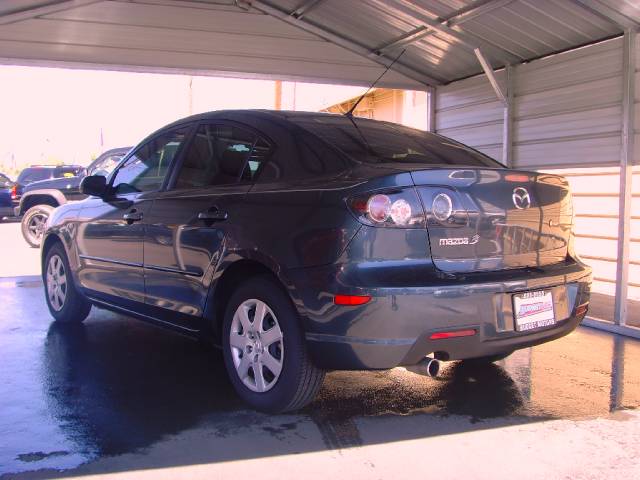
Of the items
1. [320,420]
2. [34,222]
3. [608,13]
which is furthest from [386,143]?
[34,222]

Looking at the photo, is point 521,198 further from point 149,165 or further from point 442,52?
point 442,52

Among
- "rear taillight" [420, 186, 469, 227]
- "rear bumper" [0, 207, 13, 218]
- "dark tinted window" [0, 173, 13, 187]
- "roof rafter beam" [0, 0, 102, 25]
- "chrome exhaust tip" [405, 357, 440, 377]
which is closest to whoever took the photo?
"rear taillight" [420, 186, 469, 227]

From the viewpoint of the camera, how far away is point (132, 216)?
4949 mm

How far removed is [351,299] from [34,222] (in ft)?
39.5

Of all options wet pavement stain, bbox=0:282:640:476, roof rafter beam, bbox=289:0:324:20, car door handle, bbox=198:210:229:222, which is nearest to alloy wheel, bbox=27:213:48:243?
roof rafter beam, bbox=289:0:324:20

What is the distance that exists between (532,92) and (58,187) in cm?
963

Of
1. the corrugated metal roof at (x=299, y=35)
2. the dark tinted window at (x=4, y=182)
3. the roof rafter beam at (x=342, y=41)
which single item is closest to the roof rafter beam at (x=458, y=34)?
the corrugated metal roof at (x=299, y=35)

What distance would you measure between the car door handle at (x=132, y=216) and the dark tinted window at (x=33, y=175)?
18.0 metres

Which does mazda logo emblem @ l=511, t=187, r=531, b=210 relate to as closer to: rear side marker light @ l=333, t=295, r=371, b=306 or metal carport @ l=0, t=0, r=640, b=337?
rear side marker light @ l=333, t=295, r=371, b=306

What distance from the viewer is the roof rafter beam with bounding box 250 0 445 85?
8281mm

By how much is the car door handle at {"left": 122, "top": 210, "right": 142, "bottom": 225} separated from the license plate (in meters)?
2.62

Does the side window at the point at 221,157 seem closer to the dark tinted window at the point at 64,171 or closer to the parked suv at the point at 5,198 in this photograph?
the dark tinted window at the point at 64,171

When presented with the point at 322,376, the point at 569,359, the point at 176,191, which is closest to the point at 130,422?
the point at 322,376

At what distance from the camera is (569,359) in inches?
215
